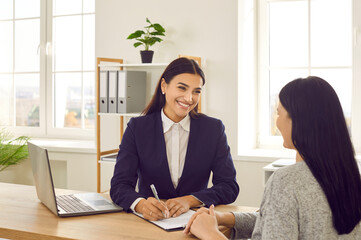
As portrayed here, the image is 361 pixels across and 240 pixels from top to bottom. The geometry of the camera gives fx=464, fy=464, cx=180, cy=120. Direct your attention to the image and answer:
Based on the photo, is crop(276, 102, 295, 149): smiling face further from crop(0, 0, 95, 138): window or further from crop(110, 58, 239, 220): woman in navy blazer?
crop(0, 0, 95, 138): window

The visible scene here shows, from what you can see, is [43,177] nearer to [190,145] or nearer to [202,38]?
[190,145]

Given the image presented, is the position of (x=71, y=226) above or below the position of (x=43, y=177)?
below

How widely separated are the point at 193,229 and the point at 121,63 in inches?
104

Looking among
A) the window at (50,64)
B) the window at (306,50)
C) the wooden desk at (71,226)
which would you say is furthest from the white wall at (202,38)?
the wooden desk at (71,226)

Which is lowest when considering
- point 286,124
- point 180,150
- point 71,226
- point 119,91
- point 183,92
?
point 71,226

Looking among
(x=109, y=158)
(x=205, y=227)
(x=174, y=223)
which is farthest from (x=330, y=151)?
(x=109, y=158)

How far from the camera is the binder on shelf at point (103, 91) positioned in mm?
3754

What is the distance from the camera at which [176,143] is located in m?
2.24

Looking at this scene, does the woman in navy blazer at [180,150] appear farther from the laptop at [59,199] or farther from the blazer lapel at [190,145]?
the laptop at [59,199]

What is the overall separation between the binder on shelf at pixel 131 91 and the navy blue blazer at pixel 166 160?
1453 mm

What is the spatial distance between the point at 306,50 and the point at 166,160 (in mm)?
2162

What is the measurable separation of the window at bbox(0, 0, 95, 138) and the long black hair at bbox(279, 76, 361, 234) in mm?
3519

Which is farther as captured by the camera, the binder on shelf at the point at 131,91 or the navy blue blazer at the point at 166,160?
the binder on shelf at the point at 131,91

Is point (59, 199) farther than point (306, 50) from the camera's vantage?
No
